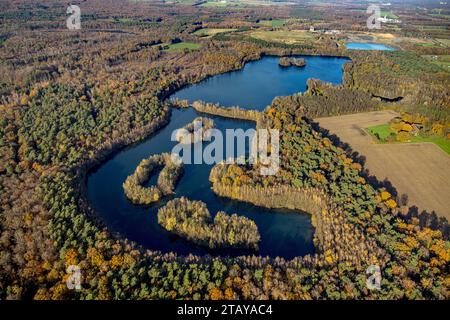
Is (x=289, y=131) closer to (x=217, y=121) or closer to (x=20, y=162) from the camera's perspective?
(x=217, y=121)

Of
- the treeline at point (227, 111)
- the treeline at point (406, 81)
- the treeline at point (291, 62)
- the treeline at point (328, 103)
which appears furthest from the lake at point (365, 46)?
the treeline at point (227, 111)

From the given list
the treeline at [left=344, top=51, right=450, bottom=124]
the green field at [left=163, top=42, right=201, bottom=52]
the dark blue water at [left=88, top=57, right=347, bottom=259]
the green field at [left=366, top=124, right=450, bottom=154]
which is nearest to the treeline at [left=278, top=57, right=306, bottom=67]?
the treeline at [left=344, top=51, right=450, bottom=124]

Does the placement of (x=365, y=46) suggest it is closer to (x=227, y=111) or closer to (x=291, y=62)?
(x=291, y=62)

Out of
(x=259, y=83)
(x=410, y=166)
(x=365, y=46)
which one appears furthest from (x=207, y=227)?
(x=365, y=46)

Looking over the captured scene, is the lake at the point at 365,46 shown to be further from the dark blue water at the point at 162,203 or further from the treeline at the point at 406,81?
the dark blue water at the point at 162,203

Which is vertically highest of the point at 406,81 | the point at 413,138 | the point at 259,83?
the point at 406,81
